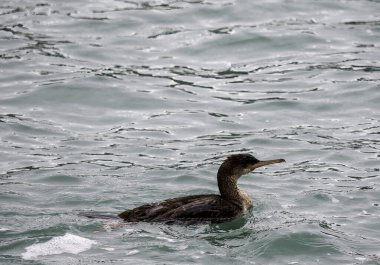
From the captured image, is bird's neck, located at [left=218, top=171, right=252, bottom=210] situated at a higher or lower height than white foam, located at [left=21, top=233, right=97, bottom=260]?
higher

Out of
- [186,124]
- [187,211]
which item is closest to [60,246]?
[187,211]

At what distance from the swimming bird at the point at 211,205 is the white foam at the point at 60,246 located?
28.5 inches

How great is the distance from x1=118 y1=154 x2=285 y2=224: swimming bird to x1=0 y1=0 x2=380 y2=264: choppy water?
0.51 feet

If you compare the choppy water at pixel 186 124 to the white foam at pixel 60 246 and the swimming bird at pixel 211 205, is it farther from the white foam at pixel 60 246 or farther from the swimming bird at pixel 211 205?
the swimming bird at pixel 211 205

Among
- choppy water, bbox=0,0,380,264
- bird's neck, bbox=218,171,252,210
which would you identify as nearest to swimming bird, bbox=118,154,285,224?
bird's neck, bbox=218,171,252,210

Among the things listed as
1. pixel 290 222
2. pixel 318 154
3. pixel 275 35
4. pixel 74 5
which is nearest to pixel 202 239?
pixel 290 222

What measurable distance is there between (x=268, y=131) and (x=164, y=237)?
4143mm

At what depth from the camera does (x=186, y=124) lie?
15391 mm

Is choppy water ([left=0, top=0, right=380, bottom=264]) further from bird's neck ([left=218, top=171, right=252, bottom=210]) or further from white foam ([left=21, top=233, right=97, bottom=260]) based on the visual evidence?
bird's neck ([left=218, top=171, right=252, bottom=210])

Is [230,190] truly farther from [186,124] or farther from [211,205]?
[186,124]

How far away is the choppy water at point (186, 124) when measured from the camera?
1127 centimetres

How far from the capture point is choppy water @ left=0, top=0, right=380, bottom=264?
1127 cm

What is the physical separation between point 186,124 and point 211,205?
3.58 metres

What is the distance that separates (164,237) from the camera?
1127 centimetres
